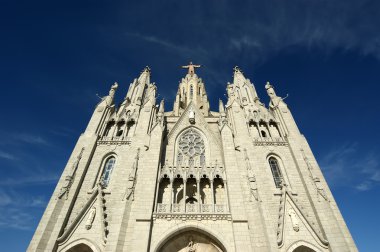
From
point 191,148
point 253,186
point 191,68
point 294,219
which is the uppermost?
point 191,68

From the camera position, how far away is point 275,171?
19.7 m

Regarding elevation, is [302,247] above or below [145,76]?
below

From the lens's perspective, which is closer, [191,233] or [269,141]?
[191,233]

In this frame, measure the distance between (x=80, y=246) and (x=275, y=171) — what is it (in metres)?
15.7

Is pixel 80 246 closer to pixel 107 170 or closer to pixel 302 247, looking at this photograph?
pixel 107 170

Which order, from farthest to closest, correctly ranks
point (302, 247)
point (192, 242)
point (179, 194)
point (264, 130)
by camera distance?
1. point (264, 130)
2. point (179, 194)
3. point (192, 242)
4. point (302, 247)

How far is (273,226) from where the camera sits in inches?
590

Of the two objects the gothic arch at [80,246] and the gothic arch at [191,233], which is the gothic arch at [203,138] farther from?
the gothic arch at [80,246]

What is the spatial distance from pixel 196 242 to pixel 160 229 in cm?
265

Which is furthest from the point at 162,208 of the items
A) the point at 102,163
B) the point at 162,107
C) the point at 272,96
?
the point at 272,96

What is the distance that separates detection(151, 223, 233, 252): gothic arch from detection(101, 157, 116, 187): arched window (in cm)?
703

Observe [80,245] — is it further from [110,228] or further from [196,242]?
[196,242]

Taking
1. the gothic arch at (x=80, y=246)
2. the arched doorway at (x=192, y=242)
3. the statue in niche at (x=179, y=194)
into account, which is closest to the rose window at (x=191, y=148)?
the statue in niche at (x=179, y=194)

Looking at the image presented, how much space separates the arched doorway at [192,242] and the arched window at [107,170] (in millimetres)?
7322
